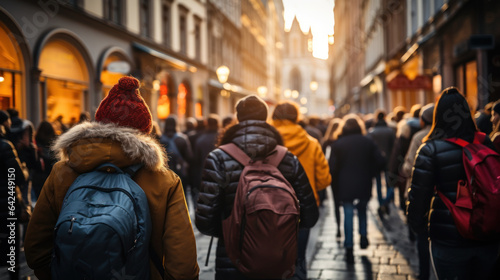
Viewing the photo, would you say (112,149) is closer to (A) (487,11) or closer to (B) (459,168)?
(B) (459,168)

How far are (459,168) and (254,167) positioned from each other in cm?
139

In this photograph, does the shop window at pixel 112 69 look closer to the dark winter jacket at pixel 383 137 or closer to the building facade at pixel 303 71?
the dark winter jacket at pixel 383 137

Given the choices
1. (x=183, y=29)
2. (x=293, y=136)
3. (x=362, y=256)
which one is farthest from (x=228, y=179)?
(x=183, y=29)

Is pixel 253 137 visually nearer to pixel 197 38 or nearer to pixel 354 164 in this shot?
pixel 354 164

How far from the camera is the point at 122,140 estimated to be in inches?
87.2

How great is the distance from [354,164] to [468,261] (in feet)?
10.3

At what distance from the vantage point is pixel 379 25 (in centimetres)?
2914

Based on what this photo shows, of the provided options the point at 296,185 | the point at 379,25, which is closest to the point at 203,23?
the point at 379,25

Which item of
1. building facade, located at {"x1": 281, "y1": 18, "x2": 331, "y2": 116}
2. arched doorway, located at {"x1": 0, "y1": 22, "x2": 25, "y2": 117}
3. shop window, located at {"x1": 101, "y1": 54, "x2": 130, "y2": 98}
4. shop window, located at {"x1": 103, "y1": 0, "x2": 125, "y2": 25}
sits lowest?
arched doorway, located at {"x1": 0, "y1": 22, "x2": 25, "y2": 117}

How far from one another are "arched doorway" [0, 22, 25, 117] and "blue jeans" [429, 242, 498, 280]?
9415mm

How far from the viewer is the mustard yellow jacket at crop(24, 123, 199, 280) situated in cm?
220

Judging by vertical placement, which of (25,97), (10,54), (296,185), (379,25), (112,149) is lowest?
(296,185)

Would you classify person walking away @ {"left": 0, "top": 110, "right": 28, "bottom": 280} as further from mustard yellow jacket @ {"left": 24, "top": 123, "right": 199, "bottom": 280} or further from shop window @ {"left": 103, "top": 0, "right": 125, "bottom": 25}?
shop window @ {"left": 103, "top": 0, "right": 125, "bottom": 25}

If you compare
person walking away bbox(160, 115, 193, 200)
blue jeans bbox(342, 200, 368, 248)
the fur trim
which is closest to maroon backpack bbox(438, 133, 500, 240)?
the fur trim
